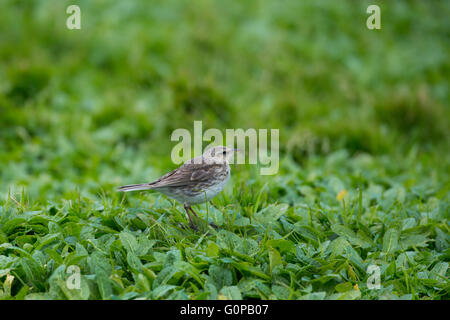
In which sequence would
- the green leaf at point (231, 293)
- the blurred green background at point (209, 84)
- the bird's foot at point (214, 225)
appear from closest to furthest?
the green leaf at point (231, 293)
the bird's foot at point (214, 225)
the blurred green background at point (209, 84)

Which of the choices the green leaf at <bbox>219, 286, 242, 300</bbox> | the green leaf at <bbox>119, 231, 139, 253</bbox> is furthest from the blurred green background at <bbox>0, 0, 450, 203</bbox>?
the green leaf at <bbox>219, 286, 242, 300</bbox>

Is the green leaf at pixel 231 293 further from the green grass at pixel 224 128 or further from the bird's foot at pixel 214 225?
the bird's foot at pixel 214 225

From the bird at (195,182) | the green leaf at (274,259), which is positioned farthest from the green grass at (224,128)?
the bird at (195,182)

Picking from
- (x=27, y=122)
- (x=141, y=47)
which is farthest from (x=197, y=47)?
(x=27, y=122)

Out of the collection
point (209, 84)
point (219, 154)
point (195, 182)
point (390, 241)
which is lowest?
point (390, 241)

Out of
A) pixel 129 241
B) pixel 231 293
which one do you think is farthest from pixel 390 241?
pixel 129 241

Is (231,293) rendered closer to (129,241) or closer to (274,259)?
(274,259)

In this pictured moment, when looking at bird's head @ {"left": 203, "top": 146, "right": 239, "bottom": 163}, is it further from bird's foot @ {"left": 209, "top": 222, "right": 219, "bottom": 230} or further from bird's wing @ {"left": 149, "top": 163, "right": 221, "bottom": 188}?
bird's foot @ {"left": 209, "top": 222, "right": 219, "bottom": 230}
